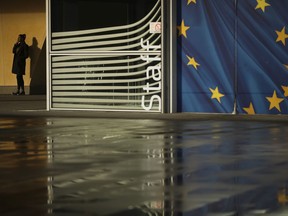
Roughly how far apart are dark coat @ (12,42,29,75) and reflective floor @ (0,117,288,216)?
44.2 feet

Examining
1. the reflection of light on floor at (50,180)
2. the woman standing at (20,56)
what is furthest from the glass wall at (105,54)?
the woman standing at (20,56)

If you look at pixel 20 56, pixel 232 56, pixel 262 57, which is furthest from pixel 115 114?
pixel 20 56

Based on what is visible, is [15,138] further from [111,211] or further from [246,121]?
[111,211]

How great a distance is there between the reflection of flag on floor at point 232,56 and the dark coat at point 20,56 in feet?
37.0

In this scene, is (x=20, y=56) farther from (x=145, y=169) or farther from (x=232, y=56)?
(x=145, y=169)

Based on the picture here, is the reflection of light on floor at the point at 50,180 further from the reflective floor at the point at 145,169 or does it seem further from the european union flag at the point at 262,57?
the european union flag at the point at 262,57

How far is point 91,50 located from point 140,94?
1.76m

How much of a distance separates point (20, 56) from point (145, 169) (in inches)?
806

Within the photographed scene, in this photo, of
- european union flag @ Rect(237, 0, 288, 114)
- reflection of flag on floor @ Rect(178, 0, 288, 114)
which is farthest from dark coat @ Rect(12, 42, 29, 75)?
european union flag @ Rect(237, 0, 288, 114)

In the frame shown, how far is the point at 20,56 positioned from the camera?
30766 mm

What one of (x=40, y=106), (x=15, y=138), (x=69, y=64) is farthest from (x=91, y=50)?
(x=15, y=138)

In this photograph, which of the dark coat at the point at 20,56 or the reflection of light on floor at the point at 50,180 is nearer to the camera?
the reflection of light on floor at the point at 50,180

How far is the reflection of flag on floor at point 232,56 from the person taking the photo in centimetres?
1964

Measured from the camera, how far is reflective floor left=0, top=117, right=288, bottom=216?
8195 mm
